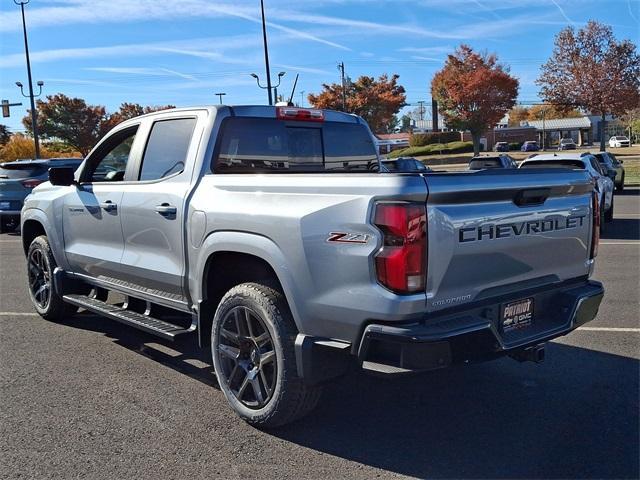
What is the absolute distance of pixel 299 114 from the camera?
519 cm

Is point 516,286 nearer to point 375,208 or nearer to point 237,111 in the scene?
point 375,208

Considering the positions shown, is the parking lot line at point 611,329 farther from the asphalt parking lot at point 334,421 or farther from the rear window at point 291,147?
the rear window at point 291,147

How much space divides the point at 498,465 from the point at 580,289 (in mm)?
1306

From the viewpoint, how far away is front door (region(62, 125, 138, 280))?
5.35 m

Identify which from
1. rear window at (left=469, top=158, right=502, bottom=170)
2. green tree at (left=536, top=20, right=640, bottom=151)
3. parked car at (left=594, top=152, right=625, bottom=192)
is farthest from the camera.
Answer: green tree at (left=536, top=20, right=640, bottom=151)

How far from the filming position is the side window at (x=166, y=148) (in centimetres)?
480

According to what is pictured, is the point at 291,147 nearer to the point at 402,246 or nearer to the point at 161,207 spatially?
the point at 161,207

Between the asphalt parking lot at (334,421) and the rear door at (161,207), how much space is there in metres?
0.79

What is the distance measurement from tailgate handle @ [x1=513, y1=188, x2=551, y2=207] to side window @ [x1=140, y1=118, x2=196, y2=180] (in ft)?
7.79

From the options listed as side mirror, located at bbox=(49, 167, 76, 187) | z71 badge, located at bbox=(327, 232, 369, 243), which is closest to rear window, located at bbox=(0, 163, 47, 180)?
side mirror, located at bbox=(49, 167, 76, 187)

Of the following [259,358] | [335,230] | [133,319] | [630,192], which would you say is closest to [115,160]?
[133,319]

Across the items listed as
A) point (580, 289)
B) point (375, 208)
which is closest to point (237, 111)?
point (375, 208)

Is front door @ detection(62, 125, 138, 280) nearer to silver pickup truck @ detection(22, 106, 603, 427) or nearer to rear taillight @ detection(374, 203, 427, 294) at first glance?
silver pickup truck @ detection(22, 106, 603, 427)

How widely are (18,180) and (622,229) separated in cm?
1321
